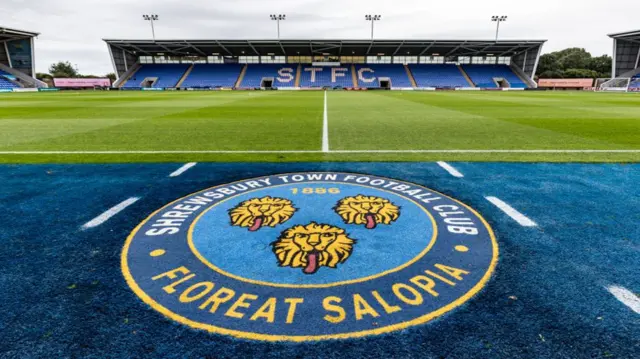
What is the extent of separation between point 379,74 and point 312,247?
218ft

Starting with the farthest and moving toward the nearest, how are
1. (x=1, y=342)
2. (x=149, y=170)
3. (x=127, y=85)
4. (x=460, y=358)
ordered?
(x=127, y=85) → (x=149, y=170) → (x=1, y=342) → (x=460, y=358)

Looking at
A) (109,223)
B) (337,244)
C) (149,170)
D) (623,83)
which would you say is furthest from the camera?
(623,83)

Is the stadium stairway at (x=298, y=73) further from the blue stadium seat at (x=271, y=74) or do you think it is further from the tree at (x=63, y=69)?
the tree at (x=63, y=69)

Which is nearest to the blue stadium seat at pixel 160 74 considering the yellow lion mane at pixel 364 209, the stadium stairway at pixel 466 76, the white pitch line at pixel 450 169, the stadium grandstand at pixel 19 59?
the stadium grandstand at pixel 19 59

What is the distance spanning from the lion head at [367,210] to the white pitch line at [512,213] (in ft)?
4.09

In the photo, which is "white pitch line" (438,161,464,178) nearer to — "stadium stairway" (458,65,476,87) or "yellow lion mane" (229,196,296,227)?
"yellow lion mane" (229,196,296,227)

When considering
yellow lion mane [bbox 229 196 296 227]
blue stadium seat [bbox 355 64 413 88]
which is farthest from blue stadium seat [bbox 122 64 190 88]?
yellow lion mane [bbox 229 196 296 227]

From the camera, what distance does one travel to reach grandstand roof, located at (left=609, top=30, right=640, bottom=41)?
173 ft

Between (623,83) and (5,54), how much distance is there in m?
105

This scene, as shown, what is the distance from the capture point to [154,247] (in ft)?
10.2

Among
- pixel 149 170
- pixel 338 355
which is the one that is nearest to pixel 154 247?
pixel 338 355

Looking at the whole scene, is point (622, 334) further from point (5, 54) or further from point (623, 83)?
point (5, 54)

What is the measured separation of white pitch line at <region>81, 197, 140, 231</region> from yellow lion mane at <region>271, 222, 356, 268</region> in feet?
6.78

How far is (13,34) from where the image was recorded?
55812mm
